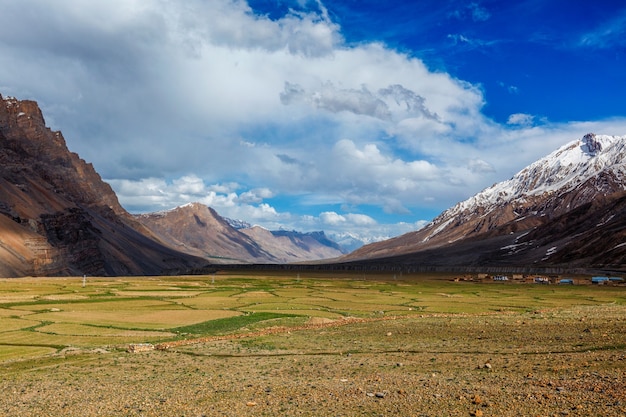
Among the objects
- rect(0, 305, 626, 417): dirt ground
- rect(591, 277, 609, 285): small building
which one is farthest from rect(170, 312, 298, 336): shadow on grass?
rect(591, 277, 609, 285): small building

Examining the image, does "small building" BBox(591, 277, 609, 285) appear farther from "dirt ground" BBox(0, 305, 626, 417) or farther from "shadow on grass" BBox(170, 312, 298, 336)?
"dirt ground" BBox(0, 305, 626, 417)

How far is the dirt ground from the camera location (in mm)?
17047

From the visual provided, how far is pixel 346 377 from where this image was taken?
2184 cm

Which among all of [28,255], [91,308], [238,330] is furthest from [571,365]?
[28,255]

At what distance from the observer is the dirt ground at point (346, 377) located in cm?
1705

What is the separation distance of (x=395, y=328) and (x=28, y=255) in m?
132

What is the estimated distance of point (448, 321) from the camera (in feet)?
137

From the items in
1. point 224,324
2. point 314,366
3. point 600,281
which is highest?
point 314,366

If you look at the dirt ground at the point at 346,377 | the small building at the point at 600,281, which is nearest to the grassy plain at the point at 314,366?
the dirt ground at the point at 346,377

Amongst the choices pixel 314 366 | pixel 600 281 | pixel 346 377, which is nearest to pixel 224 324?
pixel 314 366

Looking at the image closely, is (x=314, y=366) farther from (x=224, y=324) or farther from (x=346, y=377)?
(x=224, y=324)

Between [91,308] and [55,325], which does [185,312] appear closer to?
[91,308]

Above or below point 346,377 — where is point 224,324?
below

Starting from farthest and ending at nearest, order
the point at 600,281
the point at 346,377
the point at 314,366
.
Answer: the point at 600,281 → the point at 314,366 → the point at 346,377
